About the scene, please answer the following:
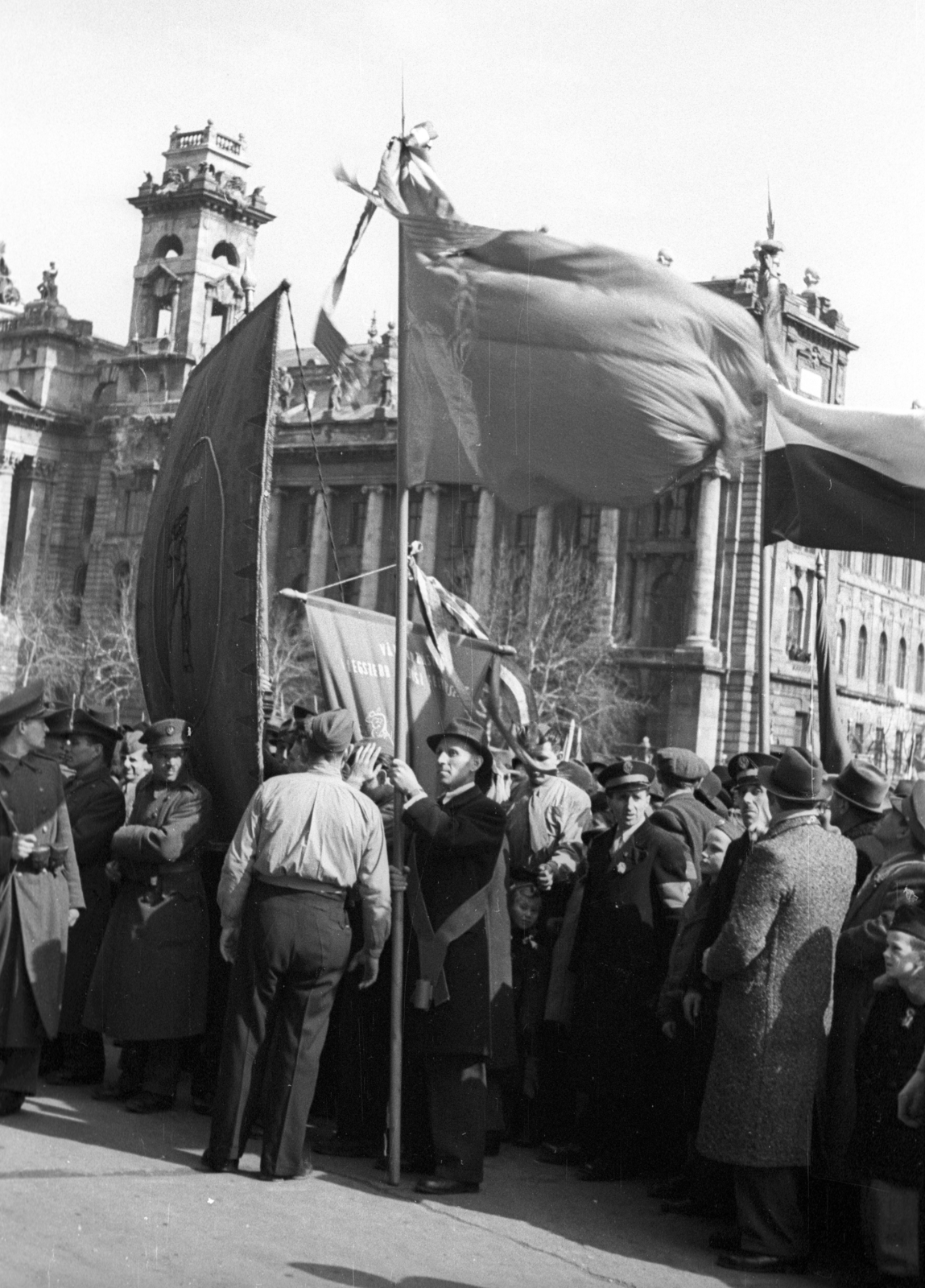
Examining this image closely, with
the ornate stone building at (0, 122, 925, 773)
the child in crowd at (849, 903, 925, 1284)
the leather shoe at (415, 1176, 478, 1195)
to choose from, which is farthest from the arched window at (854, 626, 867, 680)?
the child in crowd at (849, 903, 925, 1284)

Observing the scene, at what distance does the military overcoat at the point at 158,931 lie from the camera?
904cm

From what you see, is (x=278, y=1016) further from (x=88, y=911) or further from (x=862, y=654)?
(x=862, y=654)

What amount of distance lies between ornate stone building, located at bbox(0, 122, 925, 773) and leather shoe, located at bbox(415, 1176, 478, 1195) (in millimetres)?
54626

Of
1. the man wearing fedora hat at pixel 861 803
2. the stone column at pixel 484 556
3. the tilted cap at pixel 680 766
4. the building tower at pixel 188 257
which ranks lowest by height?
the man wearing fedora hat at pixel 861 803

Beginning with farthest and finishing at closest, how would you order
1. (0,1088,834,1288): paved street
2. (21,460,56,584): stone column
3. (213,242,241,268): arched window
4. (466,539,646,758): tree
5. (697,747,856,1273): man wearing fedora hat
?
(21,460,56,584): stone column → (213,242,241,268): arched window → (466,539,646,758): tree → (697,747,856,1273): man wearing fedora hat → (0,1088,834,1288): paved street

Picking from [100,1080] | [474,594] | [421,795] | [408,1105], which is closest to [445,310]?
[421,795]

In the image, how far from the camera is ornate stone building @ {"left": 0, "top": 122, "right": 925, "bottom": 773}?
6800 centimetres

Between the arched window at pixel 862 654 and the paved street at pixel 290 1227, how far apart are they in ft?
234

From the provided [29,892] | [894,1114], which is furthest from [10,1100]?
[894,1114]

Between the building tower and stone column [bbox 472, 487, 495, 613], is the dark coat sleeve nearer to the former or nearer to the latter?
stone column [bbox 472, 487, 495, 613]

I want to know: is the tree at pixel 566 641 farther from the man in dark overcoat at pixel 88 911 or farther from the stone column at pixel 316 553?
the man in dark overcoat at pixel 88 911

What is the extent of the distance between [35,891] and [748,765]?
150 inches

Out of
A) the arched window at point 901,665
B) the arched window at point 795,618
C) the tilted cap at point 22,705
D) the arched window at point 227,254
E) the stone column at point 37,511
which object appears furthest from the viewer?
the stone column at point 37,511

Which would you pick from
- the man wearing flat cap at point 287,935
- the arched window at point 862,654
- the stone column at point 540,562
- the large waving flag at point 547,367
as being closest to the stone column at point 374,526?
the stone column at point 540,562
